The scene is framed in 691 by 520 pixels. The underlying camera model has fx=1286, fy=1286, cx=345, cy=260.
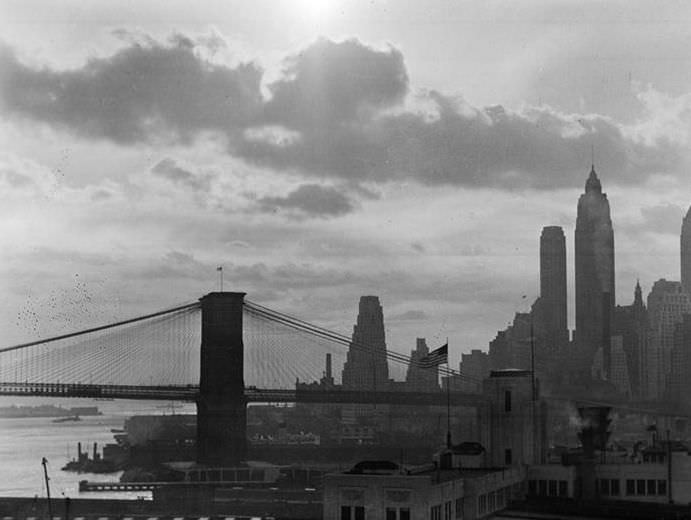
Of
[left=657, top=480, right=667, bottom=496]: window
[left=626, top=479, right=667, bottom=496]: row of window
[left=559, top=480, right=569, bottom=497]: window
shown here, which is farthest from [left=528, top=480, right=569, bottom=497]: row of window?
[left=657, top=480, right=667, bottom=496]: window

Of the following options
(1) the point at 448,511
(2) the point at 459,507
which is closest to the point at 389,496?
(1) the point at 448,511

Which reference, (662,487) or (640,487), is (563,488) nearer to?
(640,487)

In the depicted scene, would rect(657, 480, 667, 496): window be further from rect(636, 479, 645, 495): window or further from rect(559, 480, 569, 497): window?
rect(559, 480, 569, 497): window

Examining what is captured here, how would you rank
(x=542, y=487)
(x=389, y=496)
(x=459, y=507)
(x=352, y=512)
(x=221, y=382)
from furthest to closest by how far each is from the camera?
(x=221, y=382) < (x=542, y=487) < (x=459, y=507) < (x=352, y=512) < (x=389, y=496)

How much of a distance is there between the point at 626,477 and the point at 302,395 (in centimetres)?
8061

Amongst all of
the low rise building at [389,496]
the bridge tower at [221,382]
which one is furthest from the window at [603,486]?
the bridge tower at [221,382]

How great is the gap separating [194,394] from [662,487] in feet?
229

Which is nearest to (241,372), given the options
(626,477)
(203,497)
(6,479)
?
(203,497)

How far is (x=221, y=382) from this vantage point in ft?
434

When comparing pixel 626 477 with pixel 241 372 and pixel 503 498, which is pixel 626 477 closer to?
pixel 503 498

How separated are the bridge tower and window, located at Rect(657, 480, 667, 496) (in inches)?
2658

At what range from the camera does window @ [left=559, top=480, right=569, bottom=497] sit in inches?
2827

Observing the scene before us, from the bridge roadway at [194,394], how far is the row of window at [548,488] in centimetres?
3990

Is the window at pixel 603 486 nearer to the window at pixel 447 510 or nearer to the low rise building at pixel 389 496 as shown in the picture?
the low rise building at pixel 389 496
